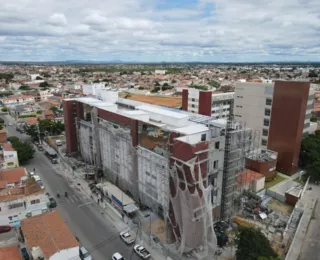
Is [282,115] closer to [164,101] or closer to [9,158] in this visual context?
[9,158]

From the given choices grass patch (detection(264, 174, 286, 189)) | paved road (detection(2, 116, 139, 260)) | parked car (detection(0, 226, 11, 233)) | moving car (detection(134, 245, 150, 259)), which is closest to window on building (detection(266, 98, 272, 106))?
grass patch (detection(264, 174, 286, 189))

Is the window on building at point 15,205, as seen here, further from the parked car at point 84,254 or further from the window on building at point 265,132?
the window on building at point 265,132

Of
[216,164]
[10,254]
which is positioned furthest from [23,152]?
[216,164]

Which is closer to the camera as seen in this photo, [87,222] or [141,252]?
[141,252]

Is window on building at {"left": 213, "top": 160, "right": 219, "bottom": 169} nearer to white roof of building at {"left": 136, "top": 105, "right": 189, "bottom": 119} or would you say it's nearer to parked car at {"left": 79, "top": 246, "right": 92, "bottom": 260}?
white roof of building at {"left": 136, "top": 105, "right": 189, "bottom": 119}

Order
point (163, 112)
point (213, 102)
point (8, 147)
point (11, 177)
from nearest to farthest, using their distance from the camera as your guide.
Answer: point (163, 112), point (11, 177), point (8, 147), point (213, 102)

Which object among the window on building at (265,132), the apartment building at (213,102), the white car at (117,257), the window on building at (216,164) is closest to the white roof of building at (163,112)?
the window on building at (216,164)

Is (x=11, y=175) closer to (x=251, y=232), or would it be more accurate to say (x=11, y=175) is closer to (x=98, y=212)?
(x=98, y=212)
